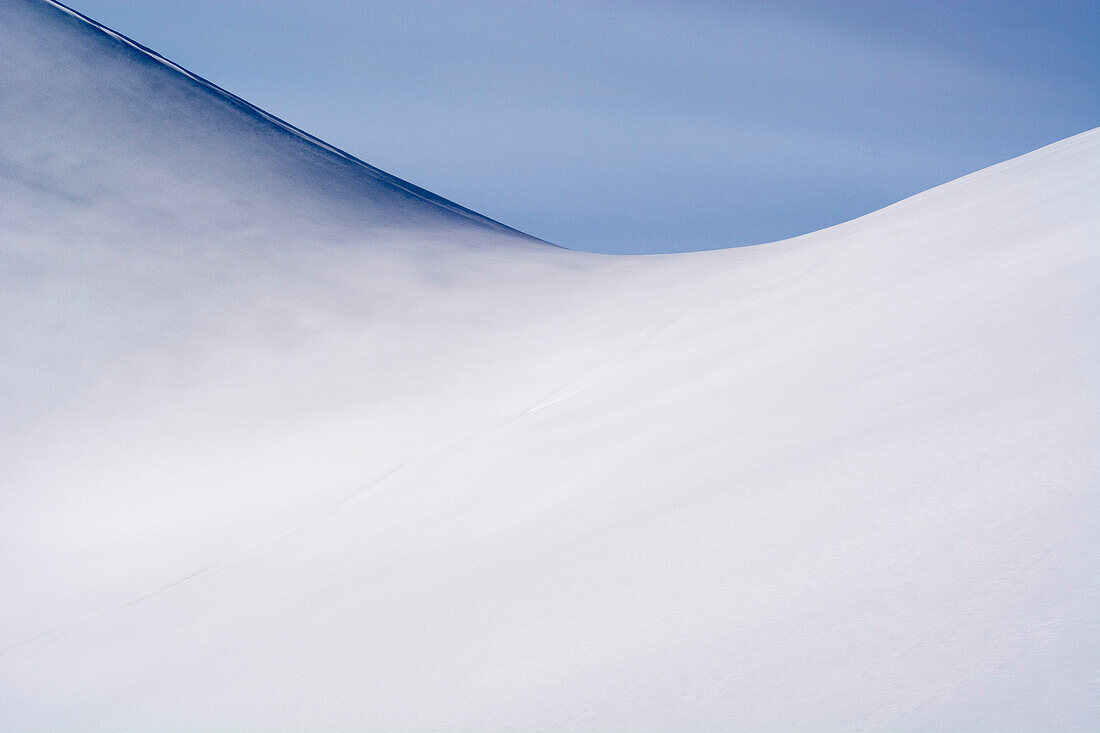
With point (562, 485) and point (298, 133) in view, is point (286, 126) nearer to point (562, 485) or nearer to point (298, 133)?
point (298, 133)

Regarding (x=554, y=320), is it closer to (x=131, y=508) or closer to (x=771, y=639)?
(x=131, y=508)

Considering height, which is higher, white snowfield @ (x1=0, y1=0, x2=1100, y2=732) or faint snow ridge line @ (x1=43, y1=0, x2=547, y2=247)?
faint snow ridge line @ (x1=43, y1=0, x2=547, y2=247)

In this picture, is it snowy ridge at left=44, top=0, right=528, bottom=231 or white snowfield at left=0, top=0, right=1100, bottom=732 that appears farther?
snowy ridge at left=44, top=0, right=528, bottom=231

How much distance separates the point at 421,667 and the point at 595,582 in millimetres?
307

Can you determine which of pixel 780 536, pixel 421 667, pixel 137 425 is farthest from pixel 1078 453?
pixel 137 425

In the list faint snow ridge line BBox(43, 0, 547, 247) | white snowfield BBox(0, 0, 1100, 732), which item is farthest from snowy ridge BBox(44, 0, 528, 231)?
white snowfield BBox(0, 0, 1100, 732)

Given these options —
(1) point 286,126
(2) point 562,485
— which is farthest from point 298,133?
(2) point 562,485

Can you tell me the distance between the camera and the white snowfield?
1134mm

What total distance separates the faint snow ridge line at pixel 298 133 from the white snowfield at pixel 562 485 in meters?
2.64

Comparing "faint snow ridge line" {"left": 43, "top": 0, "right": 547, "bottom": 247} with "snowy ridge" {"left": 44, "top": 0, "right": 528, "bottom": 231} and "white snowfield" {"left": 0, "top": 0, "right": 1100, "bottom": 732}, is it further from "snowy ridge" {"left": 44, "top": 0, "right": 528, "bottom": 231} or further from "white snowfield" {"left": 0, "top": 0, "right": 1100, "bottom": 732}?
"white snowfield" {"left": 0, "top": 0, "right": 1100, "bottom": 732}

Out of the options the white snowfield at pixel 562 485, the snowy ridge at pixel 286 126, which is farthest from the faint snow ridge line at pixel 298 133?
the white snowfield at pixel 562 485

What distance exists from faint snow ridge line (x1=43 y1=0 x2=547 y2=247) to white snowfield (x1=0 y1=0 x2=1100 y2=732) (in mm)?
2641

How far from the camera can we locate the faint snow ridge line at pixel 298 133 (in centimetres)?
818

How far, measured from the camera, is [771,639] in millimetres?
1180
